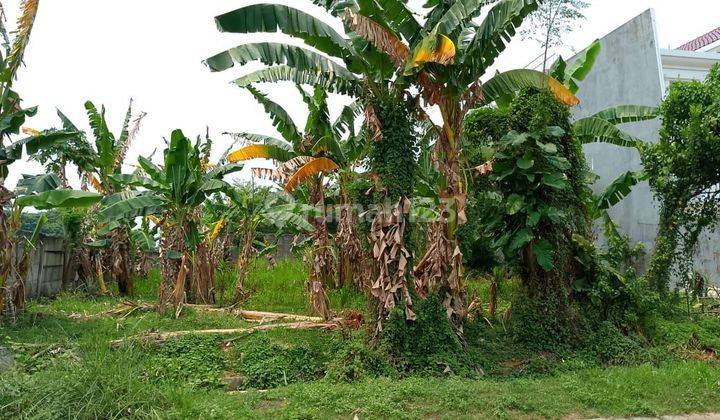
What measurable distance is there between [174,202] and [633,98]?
40.3 ft

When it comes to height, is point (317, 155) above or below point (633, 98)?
below

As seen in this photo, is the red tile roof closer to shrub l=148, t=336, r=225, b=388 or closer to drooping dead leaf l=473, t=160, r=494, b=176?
drooping dead leaf l=473, t=160, r=494, b=176

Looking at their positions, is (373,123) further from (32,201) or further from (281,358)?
(32,201)

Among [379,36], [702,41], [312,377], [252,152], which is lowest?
[312,377]

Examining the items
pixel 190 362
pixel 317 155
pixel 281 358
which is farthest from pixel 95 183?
pixel 281 358

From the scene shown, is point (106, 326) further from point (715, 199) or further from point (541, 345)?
point (715, 199)

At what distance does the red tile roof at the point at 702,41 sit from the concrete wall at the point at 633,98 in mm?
9998

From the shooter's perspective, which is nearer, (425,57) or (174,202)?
(425,57)

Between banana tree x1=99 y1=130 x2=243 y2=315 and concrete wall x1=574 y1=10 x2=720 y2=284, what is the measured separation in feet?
35.2

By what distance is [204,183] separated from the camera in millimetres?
9742

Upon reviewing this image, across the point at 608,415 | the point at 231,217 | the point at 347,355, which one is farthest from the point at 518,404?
the point at 231,217

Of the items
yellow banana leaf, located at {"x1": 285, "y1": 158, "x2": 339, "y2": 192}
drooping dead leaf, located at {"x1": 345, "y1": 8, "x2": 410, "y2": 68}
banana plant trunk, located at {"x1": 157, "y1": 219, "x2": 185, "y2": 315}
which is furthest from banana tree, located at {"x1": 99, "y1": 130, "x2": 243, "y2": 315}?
drooping dead leaf, located at {"x1": 345, "y1": 8, "x2": 410, "y2": 68}

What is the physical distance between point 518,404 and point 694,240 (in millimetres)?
6152

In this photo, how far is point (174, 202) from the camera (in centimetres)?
962
